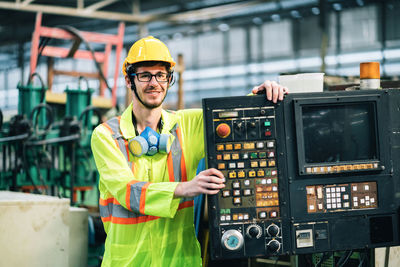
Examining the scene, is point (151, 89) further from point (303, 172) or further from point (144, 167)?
point (303, 172)

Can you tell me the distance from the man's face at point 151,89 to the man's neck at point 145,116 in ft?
0.16

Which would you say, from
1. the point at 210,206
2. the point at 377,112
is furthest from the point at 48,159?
the point at 377,112

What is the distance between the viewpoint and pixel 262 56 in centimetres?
861

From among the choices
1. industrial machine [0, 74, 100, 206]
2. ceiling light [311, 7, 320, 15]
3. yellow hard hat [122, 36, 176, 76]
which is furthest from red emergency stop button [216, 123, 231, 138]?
ceiling light [311, 7, 320, 15]

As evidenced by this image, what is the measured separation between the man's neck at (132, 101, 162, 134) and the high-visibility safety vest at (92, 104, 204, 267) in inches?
1.2

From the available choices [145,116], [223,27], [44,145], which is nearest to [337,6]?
[223,27]

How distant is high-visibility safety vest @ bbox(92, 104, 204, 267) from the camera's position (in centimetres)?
140

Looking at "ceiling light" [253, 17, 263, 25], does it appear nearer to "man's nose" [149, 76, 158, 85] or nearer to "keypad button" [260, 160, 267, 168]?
"man's nose" [149, 76, 158, 85]

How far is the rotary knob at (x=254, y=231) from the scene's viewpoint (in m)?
1.27

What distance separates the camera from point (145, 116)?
154 cm

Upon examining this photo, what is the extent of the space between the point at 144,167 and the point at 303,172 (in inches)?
19.7

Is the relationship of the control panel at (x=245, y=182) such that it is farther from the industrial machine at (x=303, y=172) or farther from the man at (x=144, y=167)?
the man at (x=144, y=167)

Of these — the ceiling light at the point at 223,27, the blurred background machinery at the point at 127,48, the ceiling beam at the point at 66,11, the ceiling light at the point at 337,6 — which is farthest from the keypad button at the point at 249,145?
the ceiling light at the point at 223,27

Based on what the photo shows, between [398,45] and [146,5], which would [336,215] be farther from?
[146,5]
